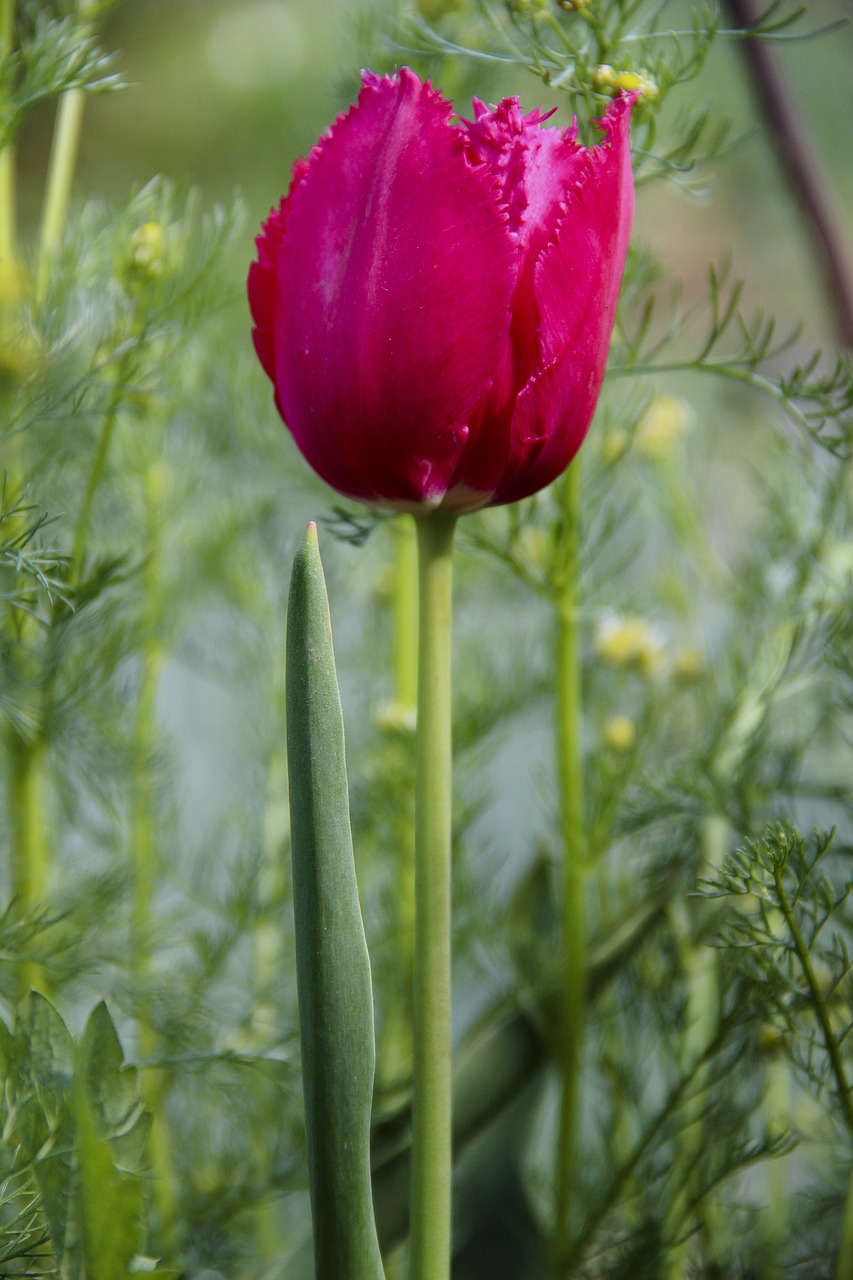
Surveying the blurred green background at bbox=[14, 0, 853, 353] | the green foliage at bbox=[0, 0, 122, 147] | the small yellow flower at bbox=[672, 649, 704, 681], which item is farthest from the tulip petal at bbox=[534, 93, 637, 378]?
the blurred green background at bbox=[14, 0, 853, 353]

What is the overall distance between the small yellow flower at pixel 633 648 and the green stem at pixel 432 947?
212 millimetres

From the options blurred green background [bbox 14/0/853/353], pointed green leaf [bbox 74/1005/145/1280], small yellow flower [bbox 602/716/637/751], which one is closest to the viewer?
pointed green leaf [bbox 74/1005/145/1280]

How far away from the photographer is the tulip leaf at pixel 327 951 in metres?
0.16

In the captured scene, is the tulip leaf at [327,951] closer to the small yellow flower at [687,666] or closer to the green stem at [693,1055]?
the green stem at [693,1055]

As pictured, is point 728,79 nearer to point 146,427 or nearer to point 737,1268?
point 146,427

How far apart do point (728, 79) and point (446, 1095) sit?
3.53 feet

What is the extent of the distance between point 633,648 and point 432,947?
222 mm

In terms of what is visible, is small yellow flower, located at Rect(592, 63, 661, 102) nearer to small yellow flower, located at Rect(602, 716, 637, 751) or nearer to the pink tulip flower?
the pink tulip flower

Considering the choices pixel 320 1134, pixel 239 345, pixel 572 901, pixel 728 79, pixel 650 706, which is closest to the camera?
pixel 320 1134

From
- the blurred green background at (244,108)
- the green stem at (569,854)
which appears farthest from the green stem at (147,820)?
the blurred green background at (244,108)

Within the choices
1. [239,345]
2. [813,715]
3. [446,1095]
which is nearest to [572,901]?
[446,1095]

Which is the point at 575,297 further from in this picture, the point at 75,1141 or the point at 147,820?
the point at 147,820

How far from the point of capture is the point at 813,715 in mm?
462

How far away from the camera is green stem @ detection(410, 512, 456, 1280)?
0.19 m
